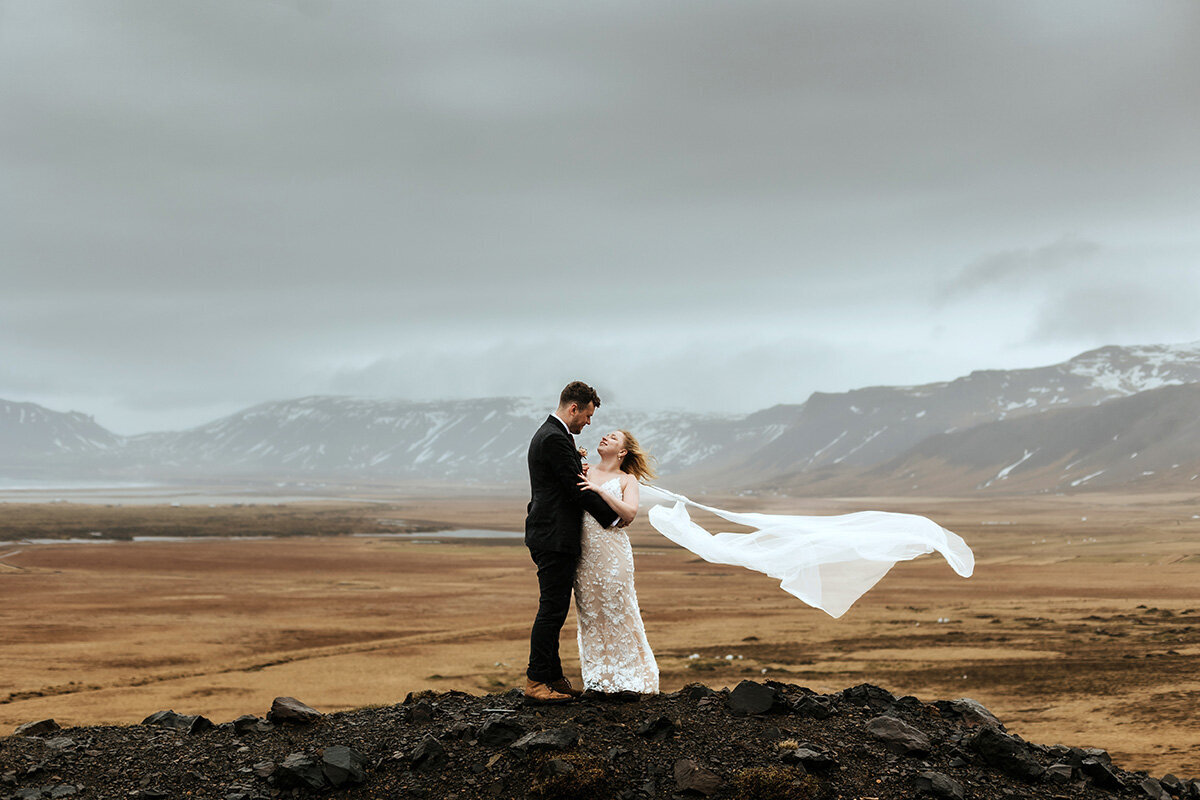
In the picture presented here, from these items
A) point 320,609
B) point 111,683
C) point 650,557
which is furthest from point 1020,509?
point 111,683

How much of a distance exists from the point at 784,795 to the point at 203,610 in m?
→ 37.7

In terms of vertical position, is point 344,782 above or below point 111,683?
above

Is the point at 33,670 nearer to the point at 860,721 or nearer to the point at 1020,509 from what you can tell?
the point at 860,721

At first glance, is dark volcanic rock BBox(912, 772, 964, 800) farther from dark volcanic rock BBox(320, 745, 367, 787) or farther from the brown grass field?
the brown grass field

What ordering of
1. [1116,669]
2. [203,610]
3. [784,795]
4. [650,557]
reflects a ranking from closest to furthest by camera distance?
[784,795], [1116,669], [203,610], [650,557]

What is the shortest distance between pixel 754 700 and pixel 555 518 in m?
2.74

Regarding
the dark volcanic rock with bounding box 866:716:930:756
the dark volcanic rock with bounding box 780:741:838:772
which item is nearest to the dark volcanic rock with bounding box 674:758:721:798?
the dark volcanic rock with bounding box 780:741:838:772

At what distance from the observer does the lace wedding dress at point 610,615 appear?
8383 millimetres

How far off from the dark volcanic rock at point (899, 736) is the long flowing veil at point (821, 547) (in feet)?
3.94

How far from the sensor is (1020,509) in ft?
474

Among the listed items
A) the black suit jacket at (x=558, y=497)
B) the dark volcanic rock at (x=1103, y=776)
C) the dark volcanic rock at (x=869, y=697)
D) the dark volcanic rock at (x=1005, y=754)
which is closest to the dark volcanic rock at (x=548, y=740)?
the black suit jacket at (x=558, y=497)

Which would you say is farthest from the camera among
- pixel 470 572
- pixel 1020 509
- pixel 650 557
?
pixel 1020 509

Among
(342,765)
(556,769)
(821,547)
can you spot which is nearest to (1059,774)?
(821,547)

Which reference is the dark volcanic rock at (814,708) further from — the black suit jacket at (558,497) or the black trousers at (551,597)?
the black suit jacket at (558,497)
